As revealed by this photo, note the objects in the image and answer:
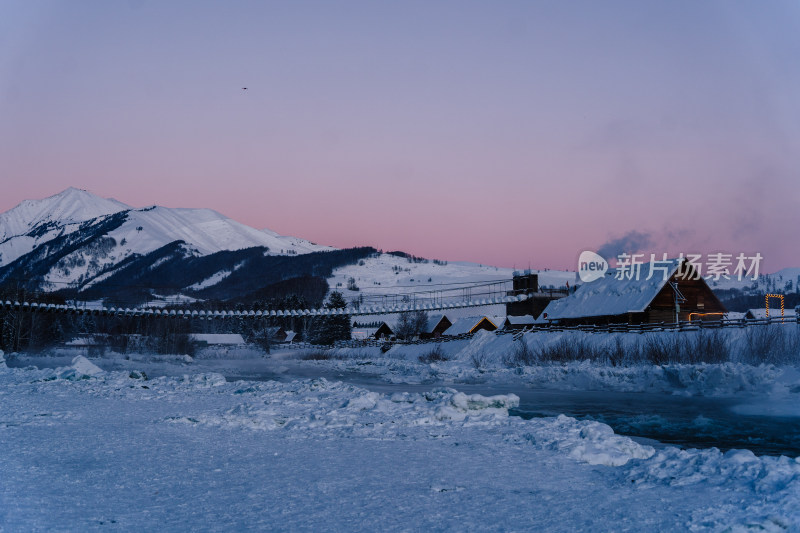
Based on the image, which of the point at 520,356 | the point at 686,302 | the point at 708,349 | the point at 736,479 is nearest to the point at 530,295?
the point at 686,302

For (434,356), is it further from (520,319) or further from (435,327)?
(435,327)

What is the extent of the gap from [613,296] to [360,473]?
45477 mm

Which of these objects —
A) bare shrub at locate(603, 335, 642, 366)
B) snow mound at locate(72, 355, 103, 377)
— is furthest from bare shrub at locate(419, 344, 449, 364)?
snow mound at locate(72, 355, 103, 377)

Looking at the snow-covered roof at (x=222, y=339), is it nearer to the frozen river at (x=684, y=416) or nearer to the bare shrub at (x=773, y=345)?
the bare shrub at (x=773, y=345)

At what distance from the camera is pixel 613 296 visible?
49250mm

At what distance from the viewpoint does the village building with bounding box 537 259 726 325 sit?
1838 inches

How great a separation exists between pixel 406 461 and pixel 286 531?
9.61ft

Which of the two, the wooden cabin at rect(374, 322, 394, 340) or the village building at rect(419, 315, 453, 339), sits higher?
the village building at rect(419, 315, 453, 339)

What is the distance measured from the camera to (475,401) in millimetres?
12953

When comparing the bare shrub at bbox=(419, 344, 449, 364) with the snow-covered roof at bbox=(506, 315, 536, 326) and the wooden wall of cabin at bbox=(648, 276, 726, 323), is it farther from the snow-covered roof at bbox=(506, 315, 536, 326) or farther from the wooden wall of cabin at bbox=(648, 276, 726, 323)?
the snow-covered roof at bbox=(506, 315, 536, 326)

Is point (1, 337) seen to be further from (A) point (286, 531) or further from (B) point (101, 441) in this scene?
(A) point (286, 531)

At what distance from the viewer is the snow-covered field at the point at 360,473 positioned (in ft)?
17.0

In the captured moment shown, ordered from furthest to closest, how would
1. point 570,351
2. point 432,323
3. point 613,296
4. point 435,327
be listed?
1. point 432,323
2. point 435,327
3. point 613,296
4. point 570,351

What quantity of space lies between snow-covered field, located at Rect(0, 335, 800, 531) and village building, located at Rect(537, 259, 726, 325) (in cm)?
3770
